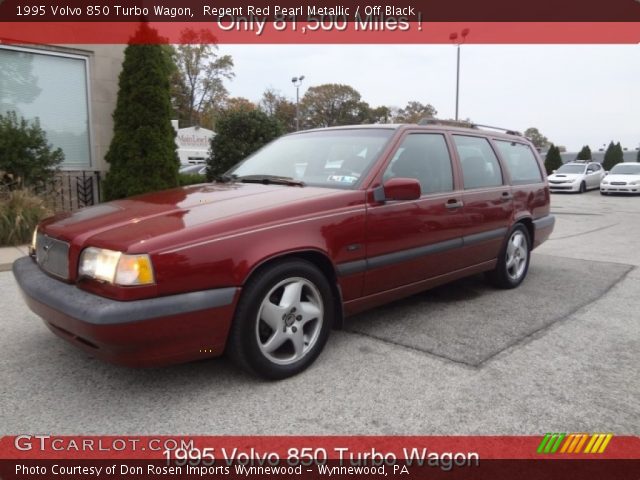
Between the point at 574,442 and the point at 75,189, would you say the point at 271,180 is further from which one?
the point at 75,189

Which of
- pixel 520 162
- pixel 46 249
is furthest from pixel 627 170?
pixel 46 249

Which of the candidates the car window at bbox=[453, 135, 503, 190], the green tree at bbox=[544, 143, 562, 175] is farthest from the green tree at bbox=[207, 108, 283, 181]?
the green tree at bbox=[544, 143, 562, 175]

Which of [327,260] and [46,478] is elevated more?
[327,260]

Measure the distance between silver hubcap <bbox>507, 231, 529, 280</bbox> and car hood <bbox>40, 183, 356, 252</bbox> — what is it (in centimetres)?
242

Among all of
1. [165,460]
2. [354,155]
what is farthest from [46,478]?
[354,155]

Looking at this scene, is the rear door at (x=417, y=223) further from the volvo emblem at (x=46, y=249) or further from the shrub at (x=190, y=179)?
the shrub at (x=190, y=179)

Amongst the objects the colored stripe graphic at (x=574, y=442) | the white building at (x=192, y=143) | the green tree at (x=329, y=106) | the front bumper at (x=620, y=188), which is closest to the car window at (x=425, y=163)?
the colored stripe graphic at (x=574, y=442)

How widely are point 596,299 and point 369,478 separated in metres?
3.52

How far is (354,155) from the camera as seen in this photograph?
12.0 feet

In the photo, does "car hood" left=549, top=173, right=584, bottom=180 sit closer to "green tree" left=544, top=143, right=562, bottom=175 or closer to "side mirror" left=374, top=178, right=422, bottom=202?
"green tree" left=544, top=143, right=562, bottom=175

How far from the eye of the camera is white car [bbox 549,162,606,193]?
2189 centimetres

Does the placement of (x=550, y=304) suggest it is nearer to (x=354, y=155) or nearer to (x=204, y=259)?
(x=354, y=155)

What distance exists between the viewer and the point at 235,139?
10.7 metres

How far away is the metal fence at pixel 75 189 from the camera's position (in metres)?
Result: 8.45
